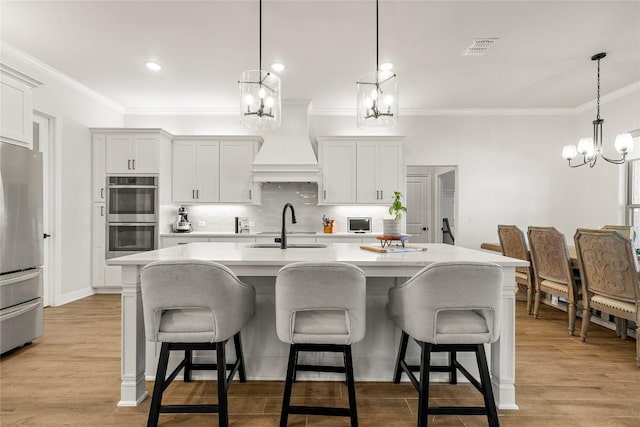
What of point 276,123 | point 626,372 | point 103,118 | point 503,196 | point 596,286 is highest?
point 103,118

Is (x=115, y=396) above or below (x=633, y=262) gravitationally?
below

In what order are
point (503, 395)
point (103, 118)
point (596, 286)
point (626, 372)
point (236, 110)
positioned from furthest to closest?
point (236, 110) < point (103, 118) < point (596, 286) < point (626, 372) < point (503, 395)

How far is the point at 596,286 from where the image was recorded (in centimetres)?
313

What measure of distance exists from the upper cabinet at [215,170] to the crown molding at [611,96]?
4979mm

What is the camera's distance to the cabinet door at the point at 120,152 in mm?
5062

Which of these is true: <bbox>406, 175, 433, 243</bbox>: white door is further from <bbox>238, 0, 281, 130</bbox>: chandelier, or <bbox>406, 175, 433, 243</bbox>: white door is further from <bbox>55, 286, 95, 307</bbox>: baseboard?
<bbox>55, 286, 95, 307</bbox>: baseboard

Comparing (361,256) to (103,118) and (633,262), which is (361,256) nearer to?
(633,262)

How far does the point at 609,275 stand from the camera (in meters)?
2.96

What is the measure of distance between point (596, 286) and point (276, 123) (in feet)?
9.97

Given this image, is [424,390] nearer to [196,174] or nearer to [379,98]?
[379,98]

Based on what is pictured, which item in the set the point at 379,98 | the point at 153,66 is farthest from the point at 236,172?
the point at 379,98

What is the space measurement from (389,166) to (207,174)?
8.85ft

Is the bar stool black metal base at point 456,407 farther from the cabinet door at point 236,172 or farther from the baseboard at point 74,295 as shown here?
the baseboard at point 74,295

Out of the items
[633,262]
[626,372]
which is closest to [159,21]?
[633,262]
